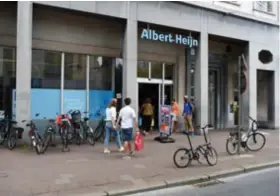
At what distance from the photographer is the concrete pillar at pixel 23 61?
1254 cm

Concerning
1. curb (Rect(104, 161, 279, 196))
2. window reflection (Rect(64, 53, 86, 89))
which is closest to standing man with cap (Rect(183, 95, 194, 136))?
window reflection (Rect(64, 53, 86, 89))

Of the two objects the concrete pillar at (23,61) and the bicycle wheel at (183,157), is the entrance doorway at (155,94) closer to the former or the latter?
the concrete pillar at (23,61)

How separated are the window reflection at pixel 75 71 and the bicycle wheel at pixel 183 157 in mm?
7051

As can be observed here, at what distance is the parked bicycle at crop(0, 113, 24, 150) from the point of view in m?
12.2

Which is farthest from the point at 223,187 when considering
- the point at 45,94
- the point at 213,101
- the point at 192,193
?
the point at 213,101

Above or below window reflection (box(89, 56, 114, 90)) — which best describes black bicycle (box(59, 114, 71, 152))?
below

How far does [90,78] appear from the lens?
53.5 ft

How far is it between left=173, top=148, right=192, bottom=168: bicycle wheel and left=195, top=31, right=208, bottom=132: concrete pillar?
8004 millimetres

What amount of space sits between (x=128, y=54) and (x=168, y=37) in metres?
2.49

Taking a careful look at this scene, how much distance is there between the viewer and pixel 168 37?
1692cm

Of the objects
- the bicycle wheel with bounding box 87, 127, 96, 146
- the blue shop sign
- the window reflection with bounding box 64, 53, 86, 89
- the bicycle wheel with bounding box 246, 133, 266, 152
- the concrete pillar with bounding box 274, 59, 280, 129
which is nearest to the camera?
the bicycle wheel with bounding box 246, 133, 266, 152

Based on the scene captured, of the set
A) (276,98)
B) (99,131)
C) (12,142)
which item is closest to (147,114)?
(99,131)

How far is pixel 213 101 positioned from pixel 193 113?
12.5 ft

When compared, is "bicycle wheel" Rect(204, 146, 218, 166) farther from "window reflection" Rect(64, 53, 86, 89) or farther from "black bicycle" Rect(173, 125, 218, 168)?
"window reflection" Rect(64, 53, 86, 89)
